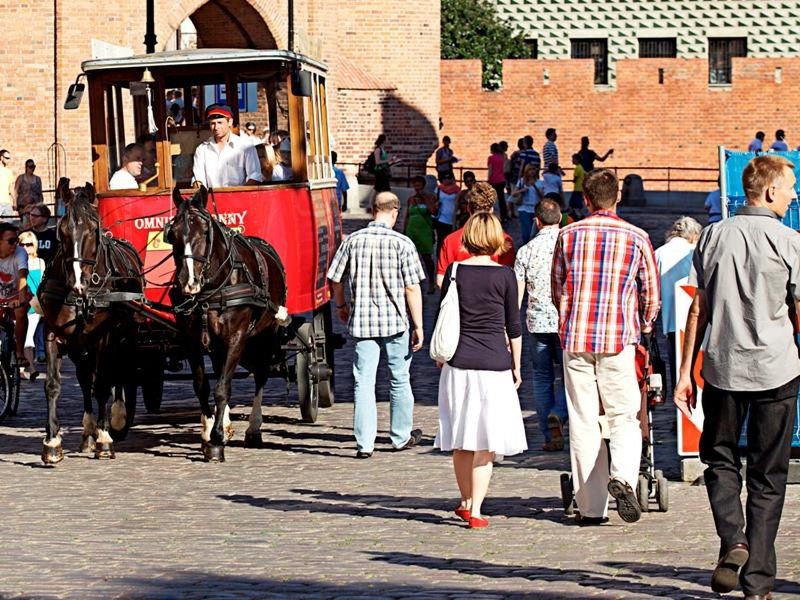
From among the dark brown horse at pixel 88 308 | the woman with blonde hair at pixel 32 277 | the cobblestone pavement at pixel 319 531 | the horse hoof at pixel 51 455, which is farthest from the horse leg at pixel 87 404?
the woman with blonde hair at pixel 32 277

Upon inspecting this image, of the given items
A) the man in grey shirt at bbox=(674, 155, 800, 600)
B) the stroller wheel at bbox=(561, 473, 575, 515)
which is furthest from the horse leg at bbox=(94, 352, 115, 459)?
the man in grey shirt at bbox=(674, 155, 800, 600)

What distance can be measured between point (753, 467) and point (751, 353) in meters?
0.48

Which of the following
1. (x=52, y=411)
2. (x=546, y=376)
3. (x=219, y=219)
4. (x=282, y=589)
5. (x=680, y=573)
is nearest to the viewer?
(x=282, y=589)

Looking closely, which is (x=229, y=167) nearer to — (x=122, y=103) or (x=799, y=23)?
(x=122, y=103)

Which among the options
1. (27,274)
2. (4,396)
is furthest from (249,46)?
(4,396)

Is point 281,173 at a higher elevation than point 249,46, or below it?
below

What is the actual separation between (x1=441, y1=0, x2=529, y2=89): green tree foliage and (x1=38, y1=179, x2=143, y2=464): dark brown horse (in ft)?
144

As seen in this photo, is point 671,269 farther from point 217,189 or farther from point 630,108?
point 630,108

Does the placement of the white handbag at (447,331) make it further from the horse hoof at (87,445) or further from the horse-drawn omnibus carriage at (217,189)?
the horse hoof at (87,445)

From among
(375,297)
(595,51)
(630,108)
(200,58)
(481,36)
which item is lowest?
(375,297)

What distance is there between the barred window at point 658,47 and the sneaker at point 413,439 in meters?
45.5

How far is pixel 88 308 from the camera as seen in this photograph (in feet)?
41.9

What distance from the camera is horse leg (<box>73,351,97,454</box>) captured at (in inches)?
514

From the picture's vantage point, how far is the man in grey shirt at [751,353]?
7.66 m
